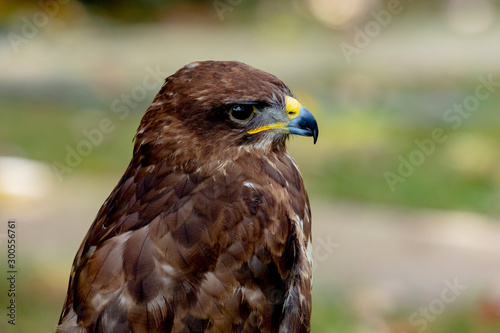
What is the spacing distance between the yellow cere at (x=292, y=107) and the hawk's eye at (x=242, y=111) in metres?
0.16

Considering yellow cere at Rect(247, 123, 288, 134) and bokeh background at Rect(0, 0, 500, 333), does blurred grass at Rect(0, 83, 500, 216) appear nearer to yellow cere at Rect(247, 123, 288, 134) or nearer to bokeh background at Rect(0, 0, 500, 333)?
bokeh background at Rect(0, 0, 500, 333)

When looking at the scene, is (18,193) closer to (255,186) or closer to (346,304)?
(346,304)

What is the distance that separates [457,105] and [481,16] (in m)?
2.98

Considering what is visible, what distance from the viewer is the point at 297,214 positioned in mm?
3299

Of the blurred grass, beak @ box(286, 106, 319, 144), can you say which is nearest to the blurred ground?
the blurred grass

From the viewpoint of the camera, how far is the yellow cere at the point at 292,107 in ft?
10.7

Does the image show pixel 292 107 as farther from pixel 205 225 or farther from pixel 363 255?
pixel 363 255

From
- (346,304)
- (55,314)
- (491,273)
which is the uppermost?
(491,273)

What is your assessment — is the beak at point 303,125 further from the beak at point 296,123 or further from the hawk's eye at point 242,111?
the hawk's eye at point 242,111

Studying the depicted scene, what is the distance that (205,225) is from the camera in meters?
3.06

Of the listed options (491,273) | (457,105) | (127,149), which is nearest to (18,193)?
(127,149)

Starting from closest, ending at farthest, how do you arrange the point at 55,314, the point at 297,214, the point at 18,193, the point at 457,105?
the point at 297,214
the point at 55,314
the point at 18,193
the point at 457,105

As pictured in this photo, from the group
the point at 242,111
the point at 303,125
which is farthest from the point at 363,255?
the point at 242,111

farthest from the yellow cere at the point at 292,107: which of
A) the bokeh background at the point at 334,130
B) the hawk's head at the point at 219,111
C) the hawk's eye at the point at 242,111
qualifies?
the bokeh background at the point at 334,130
